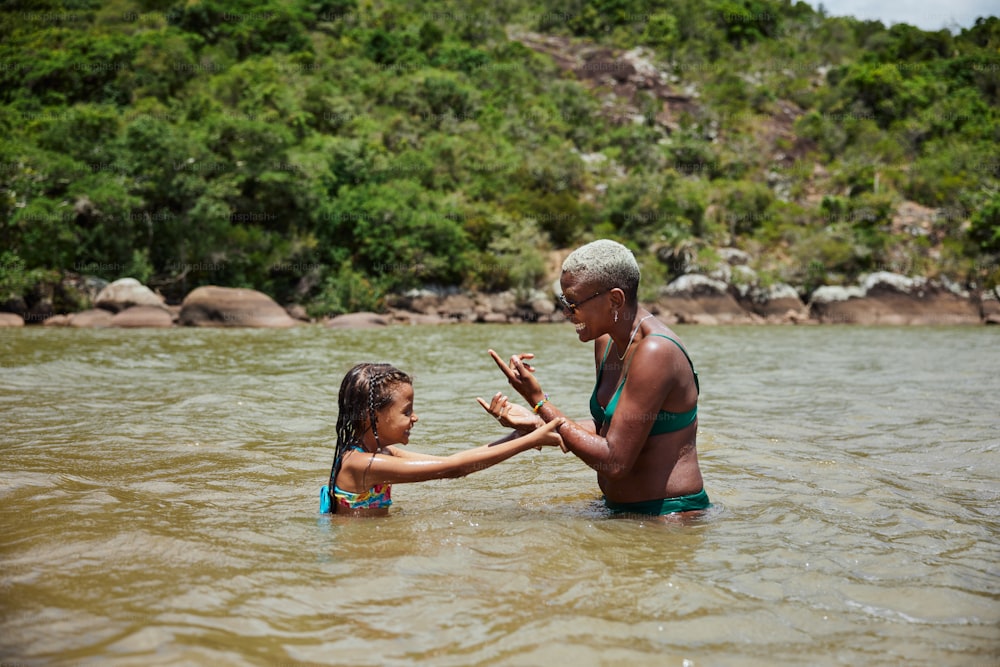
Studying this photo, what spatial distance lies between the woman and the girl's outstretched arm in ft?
0.39

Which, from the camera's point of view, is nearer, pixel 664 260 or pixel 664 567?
pixel 664 567

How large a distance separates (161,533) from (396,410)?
1.29 metres

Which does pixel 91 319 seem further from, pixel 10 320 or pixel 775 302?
pixel 775 302

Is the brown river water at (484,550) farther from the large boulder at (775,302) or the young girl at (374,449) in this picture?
the large boulder at (775,302)

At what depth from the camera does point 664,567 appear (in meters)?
3.34

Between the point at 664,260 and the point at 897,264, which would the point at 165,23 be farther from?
the point at 897,264

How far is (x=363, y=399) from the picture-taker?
414cm

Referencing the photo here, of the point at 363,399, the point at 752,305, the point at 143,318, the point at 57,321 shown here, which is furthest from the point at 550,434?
the point at 752,305

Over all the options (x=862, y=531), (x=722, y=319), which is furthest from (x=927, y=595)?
(x=722, y=319)

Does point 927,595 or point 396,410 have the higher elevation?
point 396,410

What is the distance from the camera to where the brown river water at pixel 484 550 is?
8.43 feet

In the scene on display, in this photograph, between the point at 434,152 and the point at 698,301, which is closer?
the point at 698,301

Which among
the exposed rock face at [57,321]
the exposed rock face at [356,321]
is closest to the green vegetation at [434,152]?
the exposed rock face at [57,321]

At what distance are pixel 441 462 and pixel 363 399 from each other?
552mm
